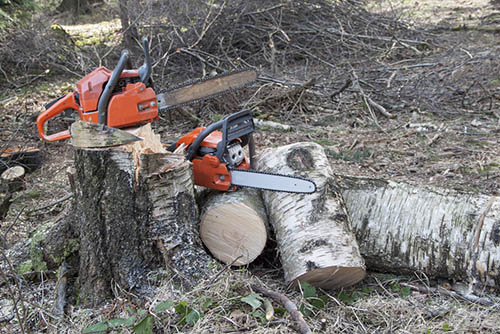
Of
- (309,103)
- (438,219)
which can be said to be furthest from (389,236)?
(309,103)

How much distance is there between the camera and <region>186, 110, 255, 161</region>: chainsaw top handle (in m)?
2.54

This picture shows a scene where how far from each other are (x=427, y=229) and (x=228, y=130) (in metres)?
1.24

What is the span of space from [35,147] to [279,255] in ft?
11.2

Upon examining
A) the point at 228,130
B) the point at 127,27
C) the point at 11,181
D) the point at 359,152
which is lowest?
the point at 11,181

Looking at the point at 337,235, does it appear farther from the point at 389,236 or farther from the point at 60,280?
the point at 60,280

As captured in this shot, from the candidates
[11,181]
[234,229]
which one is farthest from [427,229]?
[11,181]

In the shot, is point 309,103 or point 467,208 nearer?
point 467,208

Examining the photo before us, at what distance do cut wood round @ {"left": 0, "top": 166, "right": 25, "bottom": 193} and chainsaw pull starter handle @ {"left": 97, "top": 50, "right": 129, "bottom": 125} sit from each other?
2.03m

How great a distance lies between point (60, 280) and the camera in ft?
7.97

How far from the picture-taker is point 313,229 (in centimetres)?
239

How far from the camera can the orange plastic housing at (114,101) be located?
2.70 meters

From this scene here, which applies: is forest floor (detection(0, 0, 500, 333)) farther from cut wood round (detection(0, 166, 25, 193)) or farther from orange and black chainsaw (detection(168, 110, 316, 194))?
orange and black chainsaw (detection(168, 110, 316, 194))

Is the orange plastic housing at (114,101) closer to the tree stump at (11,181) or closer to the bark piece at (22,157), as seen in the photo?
the tree stump at (11,181)

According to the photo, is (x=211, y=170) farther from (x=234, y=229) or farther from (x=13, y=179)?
(x=13, y=179)
